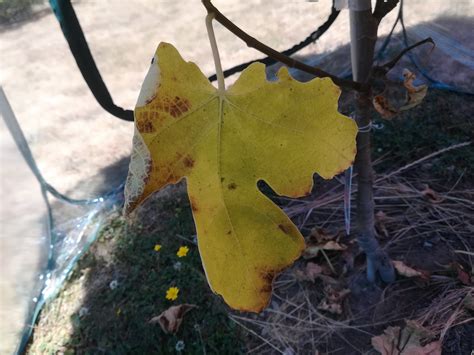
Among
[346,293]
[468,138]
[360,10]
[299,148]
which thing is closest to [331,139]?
[299,148]

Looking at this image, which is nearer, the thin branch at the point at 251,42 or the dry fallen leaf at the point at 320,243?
the thin branch at the point at 251,42

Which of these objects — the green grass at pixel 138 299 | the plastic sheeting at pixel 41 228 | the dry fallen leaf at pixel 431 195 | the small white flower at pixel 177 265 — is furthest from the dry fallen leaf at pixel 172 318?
the dry fallen leaf at pixel 431 195

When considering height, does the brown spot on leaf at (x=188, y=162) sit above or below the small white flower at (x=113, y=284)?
above

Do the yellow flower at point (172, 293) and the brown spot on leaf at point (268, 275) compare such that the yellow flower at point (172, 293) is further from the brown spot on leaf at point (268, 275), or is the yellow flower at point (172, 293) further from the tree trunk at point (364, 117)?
the brown spot on leaf at point (268, 275)

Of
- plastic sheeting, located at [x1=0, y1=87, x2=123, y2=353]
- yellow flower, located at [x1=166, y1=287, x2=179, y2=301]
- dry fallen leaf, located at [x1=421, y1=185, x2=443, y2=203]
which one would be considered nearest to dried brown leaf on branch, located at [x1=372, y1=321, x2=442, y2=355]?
dry fallen leaf, located at [x1=421, y1=185, x2=443, y2=203]

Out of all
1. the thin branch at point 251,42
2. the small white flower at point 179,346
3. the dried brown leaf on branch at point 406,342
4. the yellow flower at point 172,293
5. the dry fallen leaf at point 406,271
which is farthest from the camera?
the yellow flower at point 172,293
